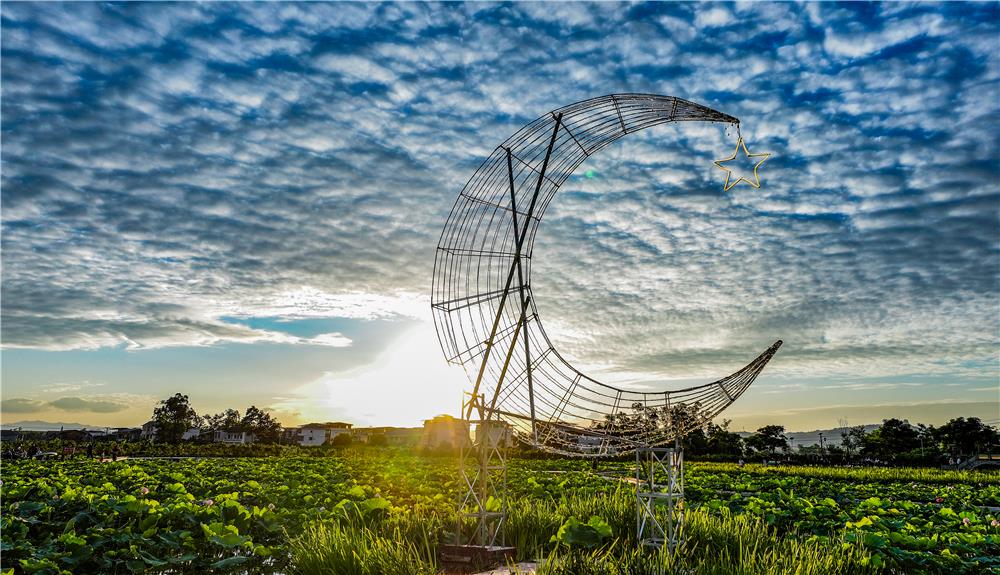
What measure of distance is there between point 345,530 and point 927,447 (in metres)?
73.9

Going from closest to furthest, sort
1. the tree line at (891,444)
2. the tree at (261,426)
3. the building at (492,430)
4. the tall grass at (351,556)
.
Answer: the tall grass at (351,556), the building at (492,430), the tree line at (891,444), the tree at (261,426)

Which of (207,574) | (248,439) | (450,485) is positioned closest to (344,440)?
(248,439)

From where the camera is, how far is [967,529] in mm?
10664

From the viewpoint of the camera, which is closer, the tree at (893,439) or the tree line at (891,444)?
the tree line at (891,444)

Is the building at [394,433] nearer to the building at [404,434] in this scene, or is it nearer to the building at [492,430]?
the building at [404,434]

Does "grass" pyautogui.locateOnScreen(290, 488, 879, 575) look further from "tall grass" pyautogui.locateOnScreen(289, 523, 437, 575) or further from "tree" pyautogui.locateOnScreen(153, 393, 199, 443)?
"tree" pyautogui.locateOnScreen(153, 393, 199, 443)

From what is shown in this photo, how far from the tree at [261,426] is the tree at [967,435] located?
285 feet

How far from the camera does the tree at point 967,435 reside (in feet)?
210

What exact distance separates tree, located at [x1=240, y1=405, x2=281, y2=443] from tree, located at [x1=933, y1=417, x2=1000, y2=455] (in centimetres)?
8691

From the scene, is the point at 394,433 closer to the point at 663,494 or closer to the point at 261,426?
the point at 261,426

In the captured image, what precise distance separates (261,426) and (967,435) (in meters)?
95.3

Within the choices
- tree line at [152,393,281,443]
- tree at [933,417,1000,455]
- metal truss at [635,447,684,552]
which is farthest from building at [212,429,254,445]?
metal truss at [635,447,684,552]

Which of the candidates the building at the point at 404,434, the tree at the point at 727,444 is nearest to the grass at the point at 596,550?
the tree at the point at 727,444

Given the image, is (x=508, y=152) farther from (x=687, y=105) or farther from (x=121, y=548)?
(x=121, y=548)
